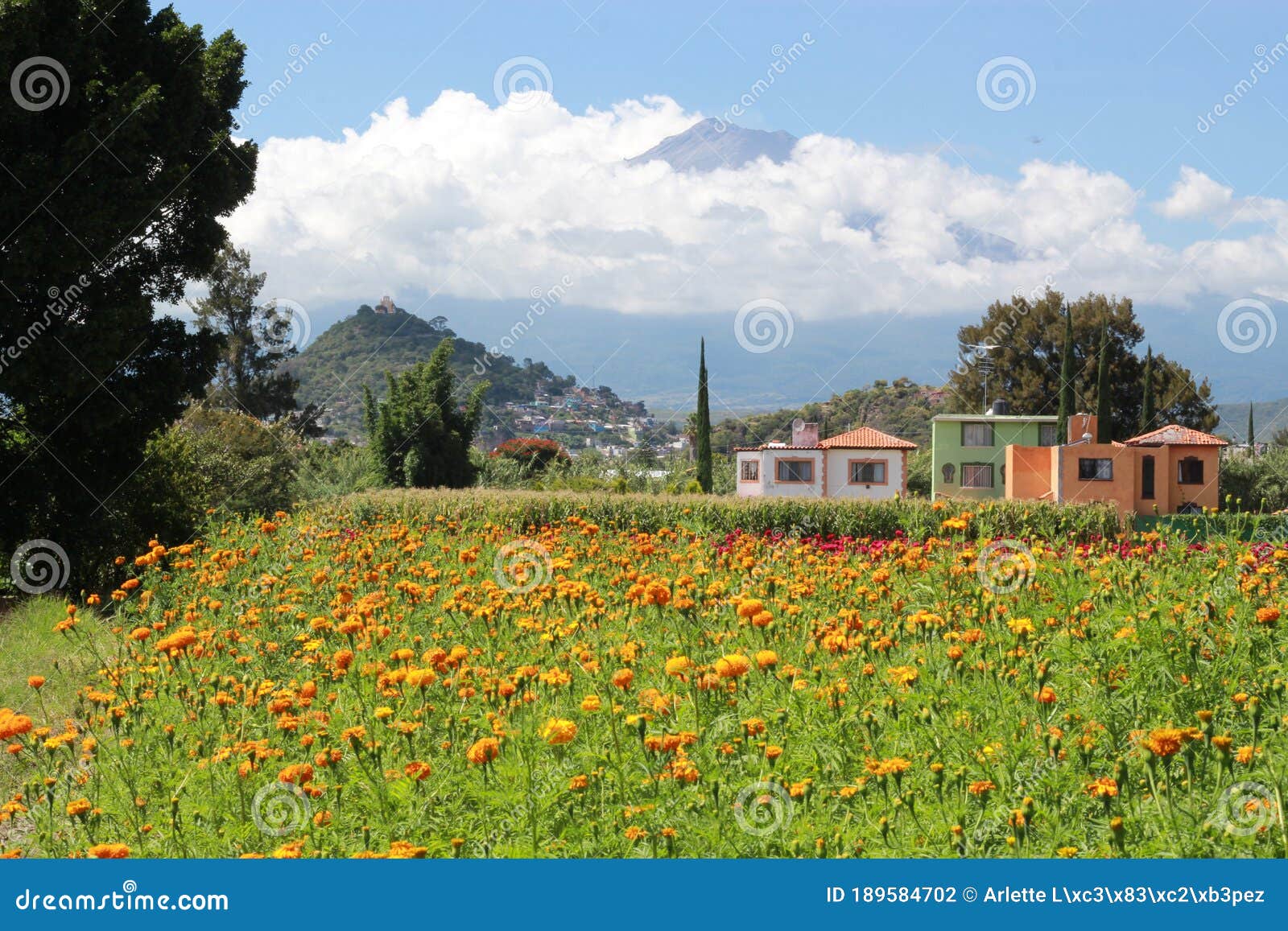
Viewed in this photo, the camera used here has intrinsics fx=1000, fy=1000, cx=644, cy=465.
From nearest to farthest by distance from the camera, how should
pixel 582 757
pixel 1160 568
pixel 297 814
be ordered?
pixel 297 814, pixel 582 757, pixel 1160 568

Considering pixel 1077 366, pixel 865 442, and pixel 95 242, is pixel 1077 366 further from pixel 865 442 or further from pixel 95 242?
pixel 95 242

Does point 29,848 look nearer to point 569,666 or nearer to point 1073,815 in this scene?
point 569,666

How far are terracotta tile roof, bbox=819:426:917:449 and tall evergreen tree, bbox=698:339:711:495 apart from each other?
17.4ft

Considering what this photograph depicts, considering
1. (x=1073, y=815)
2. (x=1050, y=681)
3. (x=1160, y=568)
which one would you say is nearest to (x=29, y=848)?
(x=1073, y=815)

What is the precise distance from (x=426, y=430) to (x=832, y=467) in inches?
691

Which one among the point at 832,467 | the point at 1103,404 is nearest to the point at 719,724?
the point at 832,467

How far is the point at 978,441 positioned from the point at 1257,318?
902 inches

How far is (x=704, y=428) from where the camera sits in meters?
38.2

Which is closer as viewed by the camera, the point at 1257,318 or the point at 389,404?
the point at 1257,318

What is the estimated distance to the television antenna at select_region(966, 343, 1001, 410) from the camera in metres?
54.1

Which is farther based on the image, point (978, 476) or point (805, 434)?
point (978, 476)

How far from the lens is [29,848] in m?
3.95

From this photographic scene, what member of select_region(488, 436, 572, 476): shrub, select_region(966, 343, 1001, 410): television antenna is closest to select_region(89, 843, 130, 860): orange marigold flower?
select_region(488, 436, 572, 476): shrub

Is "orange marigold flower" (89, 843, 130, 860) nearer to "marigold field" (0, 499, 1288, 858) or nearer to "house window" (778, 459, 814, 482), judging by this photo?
"marigold field" (0, 499, 1288, 858)
